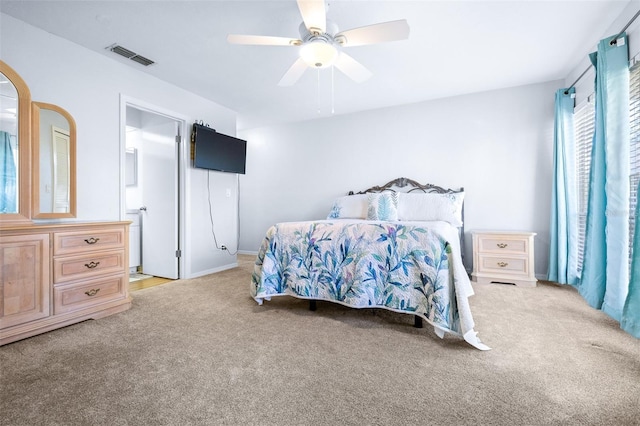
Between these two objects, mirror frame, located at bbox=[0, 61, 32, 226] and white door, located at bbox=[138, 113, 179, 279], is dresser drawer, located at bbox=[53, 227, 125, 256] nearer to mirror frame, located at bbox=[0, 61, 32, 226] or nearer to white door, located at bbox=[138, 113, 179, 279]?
mirror frame, located at bbox=[0, 61, 32, 226]

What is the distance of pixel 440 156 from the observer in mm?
4016

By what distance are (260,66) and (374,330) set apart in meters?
2.88

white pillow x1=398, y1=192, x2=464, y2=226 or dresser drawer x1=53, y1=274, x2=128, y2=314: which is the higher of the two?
white pillow x1=398, y1=192, x2=464, y2=226

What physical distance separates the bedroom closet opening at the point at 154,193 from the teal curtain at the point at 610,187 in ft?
14.1

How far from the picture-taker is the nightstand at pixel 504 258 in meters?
3.16

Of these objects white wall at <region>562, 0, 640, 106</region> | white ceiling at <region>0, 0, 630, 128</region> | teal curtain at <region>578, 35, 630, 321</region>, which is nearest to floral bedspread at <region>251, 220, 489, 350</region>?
teal curtain at <region>578, 35, 630, 321</region>

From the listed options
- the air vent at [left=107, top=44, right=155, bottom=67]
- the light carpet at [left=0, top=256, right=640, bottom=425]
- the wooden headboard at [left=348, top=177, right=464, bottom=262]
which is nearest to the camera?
the light carpet at [left=0, top=256, right=640, bottom=425]

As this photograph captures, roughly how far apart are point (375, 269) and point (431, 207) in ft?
6.02

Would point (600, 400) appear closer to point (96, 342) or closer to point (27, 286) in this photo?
point (96, 342)

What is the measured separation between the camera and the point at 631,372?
1460 mm

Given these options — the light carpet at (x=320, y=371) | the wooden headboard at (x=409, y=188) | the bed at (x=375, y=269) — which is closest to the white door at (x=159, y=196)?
the light carpet at (x=320, y=371)

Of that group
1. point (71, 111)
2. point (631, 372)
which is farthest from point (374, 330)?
point (71, 111)

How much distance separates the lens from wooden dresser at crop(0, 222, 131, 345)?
1.89m

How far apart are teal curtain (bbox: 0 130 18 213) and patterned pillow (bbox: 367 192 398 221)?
3366 millimetres
